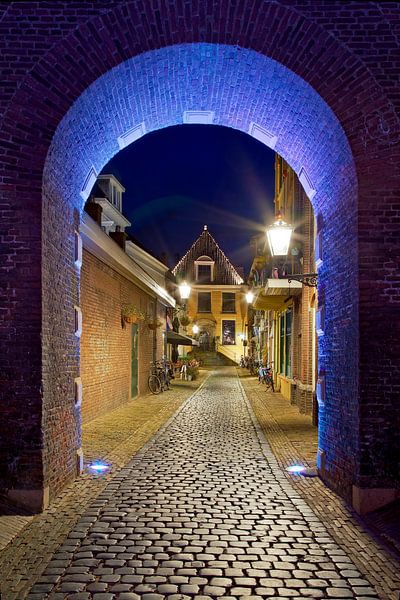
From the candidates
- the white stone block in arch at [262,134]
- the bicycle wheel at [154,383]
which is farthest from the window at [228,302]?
the white stone block in arch at [262,134]

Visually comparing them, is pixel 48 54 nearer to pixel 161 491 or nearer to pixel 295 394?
pixel 161 491

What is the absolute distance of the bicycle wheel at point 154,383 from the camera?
21.6 metres

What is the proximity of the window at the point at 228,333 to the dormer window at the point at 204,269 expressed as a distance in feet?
15.3

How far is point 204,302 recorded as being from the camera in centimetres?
5669

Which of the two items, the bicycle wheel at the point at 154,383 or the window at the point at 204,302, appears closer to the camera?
the bicycle wheel at the point at 154,383

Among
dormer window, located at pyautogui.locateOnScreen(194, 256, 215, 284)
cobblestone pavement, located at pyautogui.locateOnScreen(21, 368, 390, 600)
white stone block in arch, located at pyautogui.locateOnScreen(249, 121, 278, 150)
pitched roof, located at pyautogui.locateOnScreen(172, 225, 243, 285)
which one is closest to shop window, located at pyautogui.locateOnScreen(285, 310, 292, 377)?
white stone block in arch, located at pyautogui.locateOnScreen(249, 121, 278, 150)

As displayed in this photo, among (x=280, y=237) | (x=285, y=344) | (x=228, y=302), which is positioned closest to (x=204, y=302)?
(x=228, y=302)

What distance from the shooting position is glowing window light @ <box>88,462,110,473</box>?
26.1ft

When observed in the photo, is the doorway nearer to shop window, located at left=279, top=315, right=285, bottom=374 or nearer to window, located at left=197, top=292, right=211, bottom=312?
shop window, located at left=279, top=315, right=285, bottom=374

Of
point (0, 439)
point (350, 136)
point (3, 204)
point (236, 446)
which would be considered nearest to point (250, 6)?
point (350, 136)

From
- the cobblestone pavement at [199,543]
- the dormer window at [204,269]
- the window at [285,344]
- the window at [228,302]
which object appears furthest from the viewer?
the dormer window at [204,269]

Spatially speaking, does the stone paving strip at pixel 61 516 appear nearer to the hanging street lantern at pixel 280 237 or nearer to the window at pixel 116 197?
the hanging street lantern at pixel 280 237

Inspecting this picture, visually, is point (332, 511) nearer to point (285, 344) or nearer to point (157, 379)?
point (285, 344)

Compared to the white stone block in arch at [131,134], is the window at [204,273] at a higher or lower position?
higher
